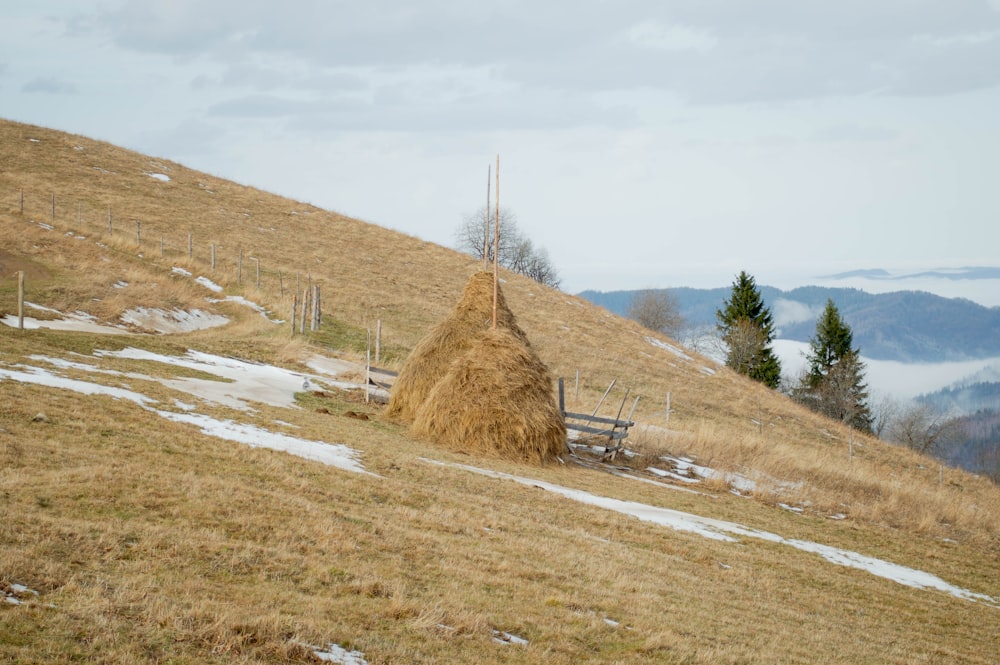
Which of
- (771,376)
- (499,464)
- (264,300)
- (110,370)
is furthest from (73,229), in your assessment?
(771,376)

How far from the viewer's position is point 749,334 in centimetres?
7138

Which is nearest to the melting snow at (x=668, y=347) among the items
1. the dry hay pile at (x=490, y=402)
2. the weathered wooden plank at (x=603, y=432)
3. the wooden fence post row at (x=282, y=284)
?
the wooden fence post row at (x=282, y=284)

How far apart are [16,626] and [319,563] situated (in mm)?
2951

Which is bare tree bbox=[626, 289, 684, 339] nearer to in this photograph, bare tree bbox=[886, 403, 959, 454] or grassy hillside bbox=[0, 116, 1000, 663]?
bare tree bbox=[886, 403, 959, 454]

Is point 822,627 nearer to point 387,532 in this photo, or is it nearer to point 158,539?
point 387,532

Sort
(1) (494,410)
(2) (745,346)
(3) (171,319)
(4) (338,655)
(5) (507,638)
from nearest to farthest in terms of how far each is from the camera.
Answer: (4) (338,655), (5) (507,638), (1) (494,410), (3) (171,319), (2) (745,346)

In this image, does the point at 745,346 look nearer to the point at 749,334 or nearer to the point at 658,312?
the point at 749,334

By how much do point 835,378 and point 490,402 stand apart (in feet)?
186

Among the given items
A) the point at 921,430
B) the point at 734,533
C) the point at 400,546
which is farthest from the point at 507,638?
the point at 921,430

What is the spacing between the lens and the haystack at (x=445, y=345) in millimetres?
19875

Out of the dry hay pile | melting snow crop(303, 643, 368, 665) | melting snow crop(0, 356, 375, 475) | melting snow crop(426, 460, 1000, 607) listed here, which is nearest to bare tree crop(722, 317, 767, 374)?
the dry hay pile

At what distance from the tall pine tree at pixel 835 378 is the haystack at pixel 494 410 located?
169 feet

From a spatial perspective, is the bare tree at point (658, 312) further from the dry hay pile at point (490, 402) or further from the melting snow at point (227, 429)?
the melting snow at point (227, 429)

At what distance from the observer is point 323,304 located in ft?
136
